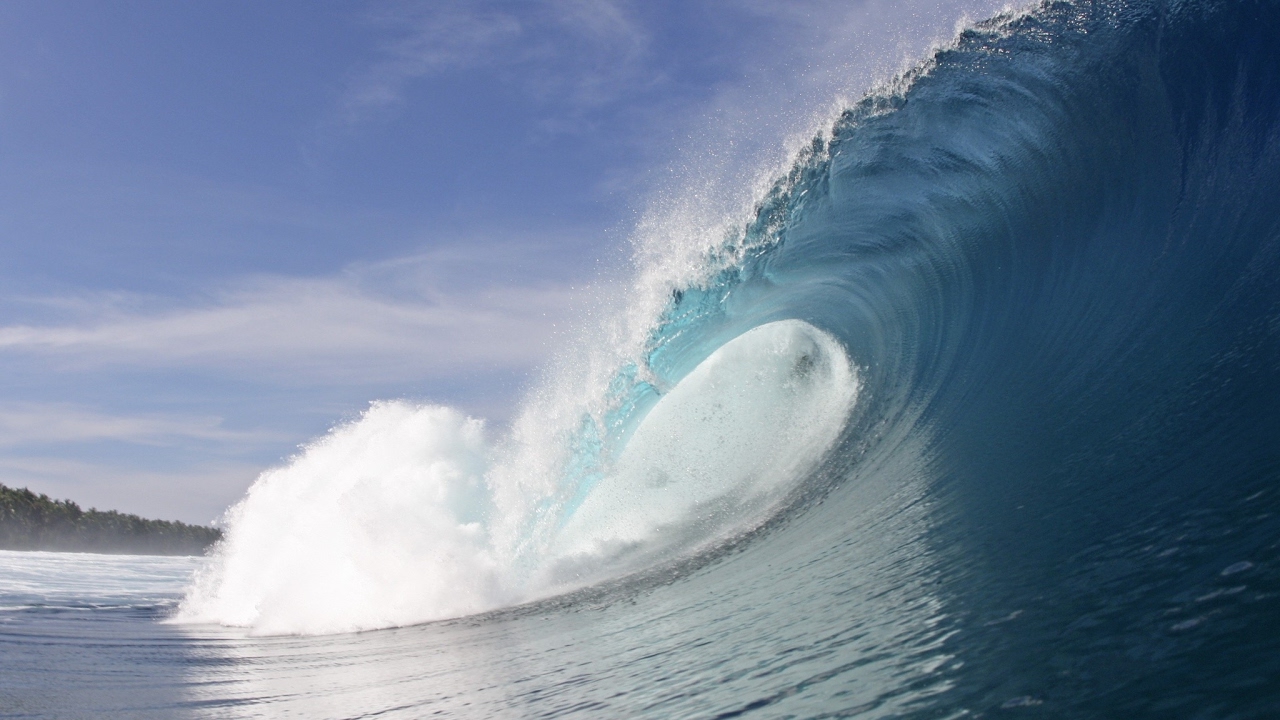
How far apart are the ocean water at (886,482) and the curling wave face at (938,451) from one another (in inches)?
1.3

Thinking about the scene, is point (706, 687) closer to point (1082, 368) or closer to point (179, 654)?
point (1082, 368)

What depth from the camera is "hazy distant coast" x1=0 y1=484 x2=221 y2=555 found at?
A: 57.3 meters

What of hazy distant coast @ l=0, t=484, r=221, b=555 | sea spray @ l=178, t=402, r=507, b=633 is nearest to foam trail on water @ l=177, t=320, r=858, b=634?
sea spray @ l=178, t=402, r=507, b=633

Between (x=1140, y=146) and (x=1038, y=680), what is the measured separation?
902 cm

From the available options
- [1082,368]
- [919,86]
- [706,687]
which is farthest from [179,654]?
[919,86]

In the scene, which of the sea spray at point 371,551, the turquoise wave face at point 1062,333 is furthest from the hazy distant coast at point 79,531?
the turquoise wave face at point 1062,333

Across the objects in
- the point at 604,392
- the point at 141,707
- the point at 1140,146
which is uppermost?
the point at 1140,146

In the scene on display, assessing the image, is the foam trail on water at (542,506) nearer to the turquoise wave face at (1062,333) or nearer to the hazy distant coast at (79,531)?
the turquoise wave face at (1062,333)

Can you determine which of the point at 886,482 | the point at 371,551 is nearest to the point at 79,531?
the point at 371,551

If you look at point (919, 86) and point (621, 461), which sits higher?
point (919, 86)

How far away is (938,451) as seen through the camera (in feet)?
25.2

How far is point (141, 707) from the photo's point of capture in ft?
18.0

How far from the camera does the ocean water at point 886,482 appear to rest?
3.32 meters

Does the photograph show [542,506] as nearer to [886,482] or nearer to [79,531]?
[886,482]
